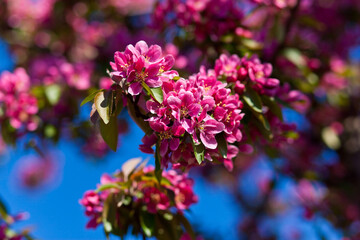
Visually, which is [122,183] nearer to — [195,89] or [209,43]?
[195,89]

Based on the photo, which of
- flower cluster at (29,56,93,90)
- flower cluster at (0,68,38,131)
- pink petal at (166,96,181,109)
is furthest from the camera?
flower cluster at (29,56,93,90)

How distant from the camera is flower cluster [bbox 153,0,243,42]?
7.74 ft

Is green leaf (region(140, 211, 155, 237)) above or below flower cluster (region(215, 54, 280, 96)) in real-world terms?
below

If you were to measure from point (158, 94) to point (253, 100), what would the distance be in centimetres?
49

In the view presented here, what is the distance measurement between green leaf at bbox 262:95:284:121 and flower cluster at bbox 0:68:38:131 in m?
1.48

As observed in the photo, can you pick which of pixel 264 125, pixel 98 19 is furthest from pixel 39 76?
pixel 264 125

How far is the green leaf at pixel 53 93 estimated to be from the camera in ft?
8.84

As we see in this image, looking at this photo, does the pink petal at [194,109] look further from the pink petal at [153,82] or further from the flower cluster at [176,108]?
the pink petal at [153,82]

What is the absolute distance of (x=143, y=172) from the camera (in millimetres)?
→ 1802

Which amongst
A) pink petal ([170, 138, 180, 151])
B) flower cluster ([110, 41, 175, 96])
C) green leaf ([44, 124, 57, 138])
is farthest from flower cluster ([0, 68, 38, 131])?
pink petal ([170, 138, 180, 151])

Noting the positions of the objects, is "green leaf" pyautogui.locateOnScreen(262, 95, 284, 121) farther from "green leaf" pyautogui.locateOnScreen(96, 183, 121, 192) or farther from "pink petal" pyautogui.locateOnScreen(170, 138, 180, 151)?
"green leaf" pyautogui.locateOnScreen(96, 183, 121, 192)

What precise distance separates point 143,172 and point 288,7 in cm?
157

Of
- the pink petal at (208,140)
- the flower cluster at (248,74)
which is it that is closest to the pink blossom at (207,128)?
the pink petal at (208,140)

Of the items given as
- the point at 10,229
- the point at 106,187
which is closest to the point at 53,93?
the point at 10,229
